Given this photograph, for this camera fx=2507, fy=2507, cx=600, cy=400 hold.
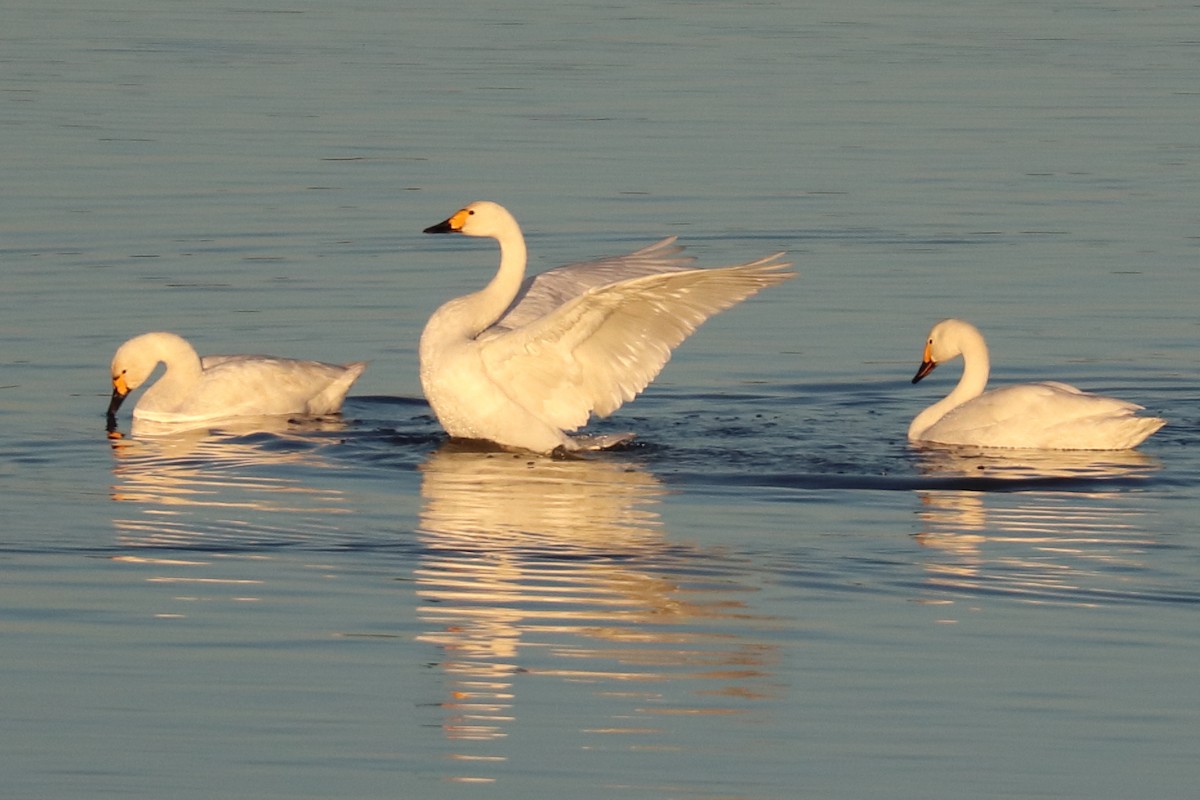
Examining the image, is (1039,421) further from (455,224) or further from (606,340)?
(455,224)

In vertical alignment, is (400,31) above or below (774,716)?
above

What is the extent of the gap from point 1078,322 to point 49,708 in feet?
32.4

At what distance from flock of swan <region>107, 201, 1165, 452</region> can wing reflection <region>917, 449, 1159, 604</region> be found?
10.3 inches

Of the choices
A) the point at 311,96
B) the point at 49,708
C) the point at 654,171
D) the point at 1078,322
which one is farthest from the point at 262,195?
the point at 49,708

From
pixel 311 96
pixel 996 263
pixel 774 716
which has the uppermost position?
pixel 311 96

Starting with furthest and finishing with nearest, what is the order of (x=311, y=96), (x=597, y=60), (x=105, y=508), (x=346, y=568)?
1. (x=597, y=60)
2. (x=311, y=96)
3. (x=105, y=508)
4. (x=346, y=568)

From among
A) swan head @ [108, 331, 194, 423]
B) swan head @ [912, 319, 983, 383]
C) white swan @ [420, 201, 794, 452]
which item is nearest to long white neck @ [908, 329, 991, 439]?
swan head @ [912, 319, 983, 383]

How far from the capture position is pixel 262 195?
2058cm

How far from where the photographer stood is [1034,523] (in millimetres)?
11383

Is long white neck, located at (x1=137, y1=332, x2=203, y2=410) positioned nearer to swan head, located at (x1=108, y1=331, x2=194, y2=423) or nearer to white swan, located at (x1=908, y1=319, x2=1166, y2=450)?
swan head, located at (x1=108, y1=331, x2=194, y2=423)

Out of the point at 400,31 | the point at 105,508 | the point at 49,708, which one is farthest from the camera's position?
the point at 400,31

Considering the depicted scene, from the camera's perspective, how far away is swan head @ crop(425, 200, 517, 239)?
14.0 meters

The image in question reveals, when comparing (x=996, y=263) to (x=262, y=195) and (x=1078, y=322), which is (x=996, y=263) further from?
(x=262, y=195)

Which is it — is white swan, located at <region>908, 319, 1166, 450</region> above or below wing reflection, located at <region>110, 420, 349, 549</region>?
above
